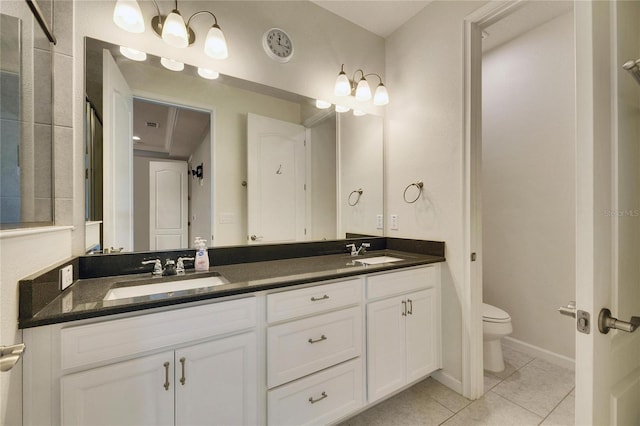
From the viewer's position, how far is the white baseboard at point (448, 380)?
5.83 feet

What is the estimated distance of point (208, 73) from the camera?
1581 millimetres

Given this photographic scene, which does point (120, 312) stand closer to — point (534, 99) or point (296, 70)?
point (296, 70)

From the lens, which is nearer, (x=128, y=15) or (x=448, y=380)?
(x=128, y=15)

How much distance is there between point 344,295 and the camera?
1.41 m

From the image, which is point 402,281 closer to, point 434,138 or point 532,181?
point 434,138

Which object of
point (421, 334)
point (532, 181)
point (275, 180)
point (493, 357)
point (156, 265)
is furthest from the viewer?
point (532, 181)

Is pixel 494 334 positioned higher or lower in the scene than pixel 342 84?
lower

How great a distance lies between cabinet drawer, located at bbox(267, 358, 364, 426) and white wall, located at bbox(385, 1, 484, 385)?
82cm

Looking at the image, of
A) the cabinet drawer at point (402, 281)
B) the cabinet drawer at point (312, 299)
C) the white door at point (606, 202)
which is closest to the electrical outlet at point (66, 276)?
the cabinet drawer at point (312, 299)

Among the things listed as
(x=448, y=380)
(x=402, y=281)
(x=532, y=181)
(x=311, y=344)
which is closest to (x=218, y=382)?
(x=311, y=344)

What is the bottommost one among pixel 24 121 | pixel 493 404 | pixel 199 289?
pixel 493 404

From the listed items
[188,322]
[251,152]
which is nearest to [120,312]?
[188,322]

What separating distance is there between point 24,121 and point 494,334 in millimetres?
2747

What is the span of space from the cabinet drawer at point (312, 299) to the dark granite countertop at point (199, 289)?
Answer: 46 mm
